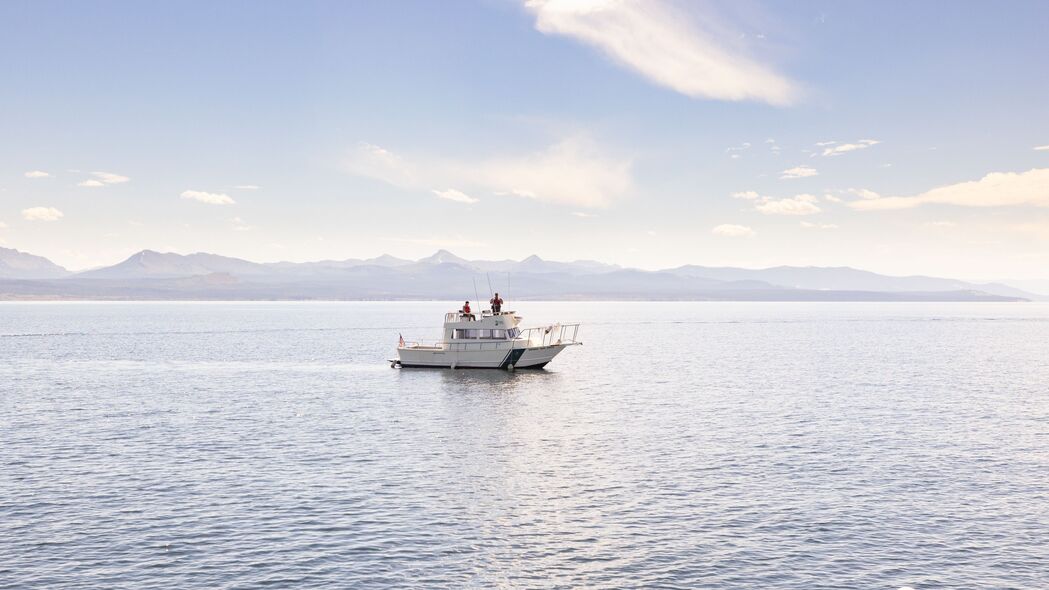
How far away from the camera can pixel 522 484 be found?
41812 millimetres

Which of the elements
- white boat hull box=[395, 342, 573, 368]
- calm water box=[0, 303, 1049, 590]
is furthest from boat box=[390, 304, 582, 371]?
calm water box=[0, 303, 1049, 590]

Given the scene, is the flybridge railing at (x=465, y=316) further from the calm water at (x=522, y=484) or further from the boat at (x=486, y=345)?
the calm water at (x=522, y=484)

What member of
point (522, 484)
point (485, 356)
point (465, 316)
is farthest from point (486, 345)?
point (522, 484)

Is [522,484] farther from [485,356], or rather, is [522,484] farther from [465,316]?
[465,316]

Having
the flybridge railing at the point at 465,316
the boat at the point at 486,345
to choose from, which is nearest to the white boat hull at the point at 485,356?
the boat at the point at 486,345

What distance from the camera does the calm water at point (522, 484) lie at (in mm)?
29422

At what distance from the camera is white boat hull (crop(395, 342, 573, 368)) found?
96.2 m

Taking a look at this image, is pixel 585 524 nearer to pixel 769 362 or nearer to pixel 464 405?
pixel 464 405

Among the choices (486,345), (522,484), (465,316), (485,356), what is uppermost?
(465,316)

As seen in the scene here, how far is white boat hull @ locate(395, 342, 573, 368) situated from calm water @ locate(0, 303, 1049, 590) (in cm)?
959

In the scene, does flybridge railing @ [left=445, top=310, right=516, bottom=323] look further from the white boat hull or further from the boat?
the white boat hull

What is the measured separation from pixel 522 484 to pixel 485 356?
54997 mm

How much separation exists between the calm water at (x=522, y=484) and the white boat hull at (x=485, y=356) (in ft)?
31.5

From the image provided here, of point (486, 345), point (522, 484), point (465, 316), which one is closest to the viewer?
point (522, 484)
